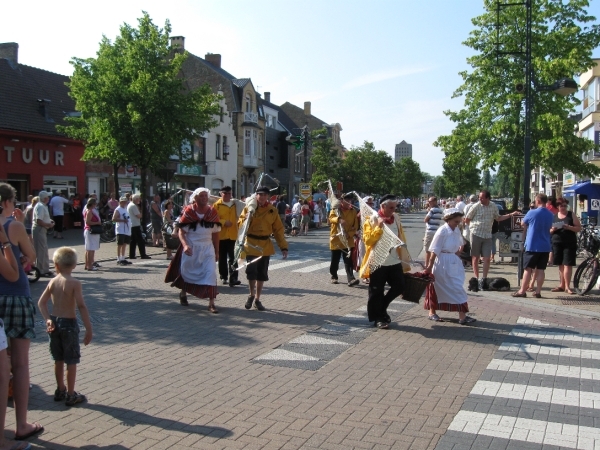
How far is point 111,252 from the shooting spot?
61.5ft

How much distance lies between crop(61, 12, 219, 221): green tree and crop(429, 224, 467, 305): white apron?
49.3 ft

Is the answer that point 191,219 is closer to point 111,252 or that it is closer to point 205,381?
point 205,381

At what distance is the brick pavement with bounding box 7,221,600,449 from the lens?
4641 millimetres

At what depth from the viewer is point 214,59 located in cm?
5369

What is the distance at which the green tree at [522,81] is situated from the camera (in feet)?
76.8

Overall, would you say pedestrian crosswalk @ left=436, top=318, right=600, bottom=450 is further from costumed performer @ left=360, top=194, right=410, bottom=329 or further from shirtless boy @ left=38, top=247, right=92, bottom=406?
shirtless boy @ left=38, top=247, right=92, bottom=406

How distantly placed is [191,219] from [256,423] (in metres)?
5.03

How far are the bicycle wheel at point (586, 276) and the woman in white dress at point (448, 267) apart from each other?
369 centimetres

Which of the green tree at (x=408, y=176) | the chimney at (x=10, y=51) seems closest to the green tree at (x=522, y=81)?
the chimney at (x=10, y=51)

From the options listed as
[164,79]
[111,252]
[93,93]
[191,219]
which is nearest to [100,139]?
[93,93]

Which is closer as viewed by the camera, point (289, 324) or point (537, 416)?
point (537, 416)

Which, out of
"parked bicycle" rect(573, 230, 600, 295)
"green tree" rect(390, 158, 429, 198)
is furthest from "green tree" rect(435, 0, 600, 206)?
"green tree" rect(390, 158, 429, 198)

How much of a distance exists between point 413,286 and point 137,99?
1601 cm

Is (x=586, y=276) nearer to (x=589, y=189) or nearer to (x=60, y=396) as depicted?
(x=60, y=396)
